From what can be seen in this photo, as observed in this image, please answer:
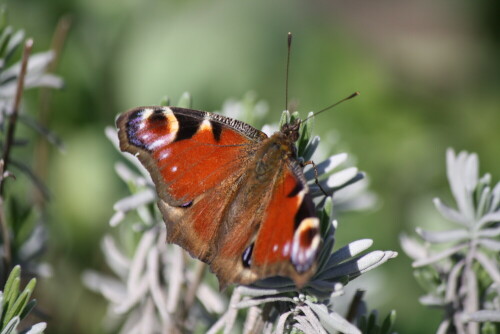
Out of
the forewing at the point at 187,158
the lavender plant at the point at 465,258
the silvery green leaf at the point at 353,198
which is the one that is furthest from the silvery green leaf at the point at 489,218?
the forewing at the point at 187,158

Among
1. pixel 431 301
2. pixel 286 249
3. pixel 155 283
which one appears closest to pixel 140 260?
pixel 155 283

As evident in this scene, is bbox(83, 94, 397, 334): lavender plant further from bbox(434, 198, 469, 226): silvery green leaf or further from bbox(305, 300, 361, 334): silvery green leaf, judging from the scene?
bbox(434, 198, 469, 226): silvery green leaf

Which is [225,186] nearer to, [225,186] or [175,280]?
[225,186]

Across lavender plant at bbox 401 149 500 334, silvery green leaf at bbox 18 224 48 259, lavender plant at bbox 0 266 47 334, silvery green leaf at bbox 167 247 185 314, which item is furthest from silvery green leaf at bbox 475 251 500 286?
silvery green leaf at bbox 18 224 48 259

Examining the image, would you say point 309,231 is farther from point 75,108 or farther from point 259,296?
point 75,108

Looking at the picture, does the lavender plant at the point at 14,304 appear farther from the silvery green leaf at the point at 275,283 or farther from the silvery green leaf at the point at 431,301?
the silvery green leaf at the point at 431,301
